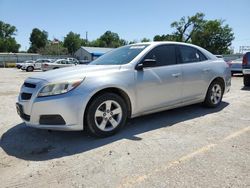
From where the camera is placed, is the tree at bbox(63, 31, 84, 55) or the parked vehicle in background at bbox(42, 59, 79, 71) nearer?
the parked vehicle in background at bbox(42, 59, 79, 71)

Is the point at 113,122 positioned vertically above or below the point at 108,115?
below

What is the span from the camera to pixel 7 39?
3777 inches

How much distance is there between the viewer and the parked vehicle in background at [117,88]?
13.4 feet

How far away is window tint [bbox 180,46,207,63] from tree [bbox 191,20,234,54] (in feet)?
215

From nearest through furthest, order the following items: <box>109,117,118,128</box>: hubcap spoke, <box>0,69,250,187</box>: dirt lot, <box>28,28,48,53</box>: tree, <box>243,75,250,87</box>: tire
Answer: <box>0,69,250,187</box>: dirt lot < <box>109,117,118,128</box>: hubcap spoke < <box>243,75,250,87</box>: tire < <box>28,28,48,53</box>: tree

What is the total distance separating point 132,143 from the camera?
4199mm

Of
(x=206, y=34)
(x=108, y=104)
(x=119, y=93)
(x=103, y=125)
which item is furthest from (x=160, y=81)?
(x=206, y=34)

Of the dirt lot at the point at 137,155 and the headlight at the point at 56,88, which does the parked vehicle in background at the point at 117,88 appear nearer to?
the headlight at the point at 56,88

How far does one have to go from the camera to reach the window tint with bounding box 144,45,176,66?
5195 mm

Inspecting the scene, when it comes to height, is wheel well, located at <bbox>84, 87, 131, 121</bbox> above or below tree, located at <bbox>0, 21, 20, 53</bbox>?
below

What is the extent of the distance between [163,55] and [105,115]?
182cm

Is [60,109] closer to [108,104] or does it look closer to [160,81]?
[108,104]

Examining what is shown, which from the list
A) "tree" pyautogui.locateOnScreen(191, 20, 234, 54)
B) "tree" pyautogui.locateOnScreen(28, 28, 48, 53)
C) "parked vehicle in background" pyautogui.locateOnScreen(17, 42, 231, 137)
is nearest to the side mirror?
"parked vehicle in background" pyautogui.locateOnScreen(17, 42, 231, 137)

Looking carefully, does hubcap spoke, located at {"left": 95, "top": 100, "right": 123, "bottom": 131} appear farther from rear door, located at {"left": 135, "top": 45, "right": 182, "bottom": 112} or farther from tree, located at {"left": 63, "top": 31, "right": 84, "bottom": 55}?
tree, located at {"left": 63, "top": 31, "right": 84, "bottom": 55}
